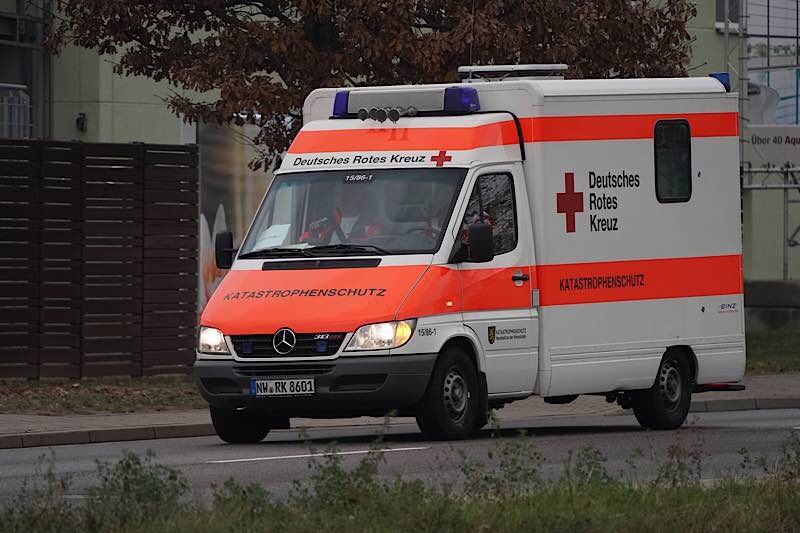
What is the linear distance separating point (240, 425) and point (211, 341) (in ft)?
4.07

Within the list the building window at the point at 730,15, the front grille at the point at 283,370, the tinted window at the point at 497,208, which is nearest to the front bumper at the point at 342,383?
the front grille at the point at 283,370

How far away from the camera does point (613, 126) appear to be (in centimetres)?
1695

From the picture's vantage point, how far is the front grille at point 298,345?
14.5m

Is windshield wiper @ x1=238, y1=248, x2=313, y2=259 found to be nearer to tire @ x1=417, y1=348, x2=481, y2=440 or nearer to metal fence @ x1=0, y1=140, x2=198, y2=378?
tire @ x1=417, y1=348, x2=481, y2=440

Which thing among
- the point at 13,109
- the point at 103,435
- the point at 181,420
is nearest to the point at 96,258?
the point at 181,420

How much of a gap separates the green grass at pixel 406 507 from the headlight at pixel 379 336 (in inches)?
170

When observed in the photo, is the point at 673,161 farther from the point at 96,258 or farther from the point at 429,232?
the point at 96,258

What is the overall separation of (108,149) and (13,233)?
1.52 metres

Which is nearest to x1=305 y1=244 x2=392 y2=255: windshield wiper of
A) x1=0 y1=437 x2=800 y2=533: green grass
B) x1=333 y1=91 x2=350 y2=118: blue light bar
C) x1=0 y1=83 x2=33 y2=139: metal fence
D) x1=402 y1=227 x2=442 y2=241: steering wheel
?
x1=402 y1=227 x2=442 y2=241: steering wheel

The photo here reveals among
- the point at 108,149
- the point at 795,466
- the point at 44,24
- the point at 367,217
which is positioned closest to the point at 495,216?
the point at 367,217

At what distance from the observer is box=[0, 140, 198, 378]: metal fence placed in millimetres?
23062

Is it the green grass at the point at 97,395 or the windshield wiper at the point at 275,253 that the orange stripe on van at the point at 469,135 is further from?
the green grass at the point at 97,395

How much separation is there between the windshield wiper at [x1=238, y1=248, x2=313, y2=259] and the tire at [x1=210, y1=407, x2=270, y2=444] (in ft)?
4.00

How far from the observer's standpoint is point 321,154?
1614cm
